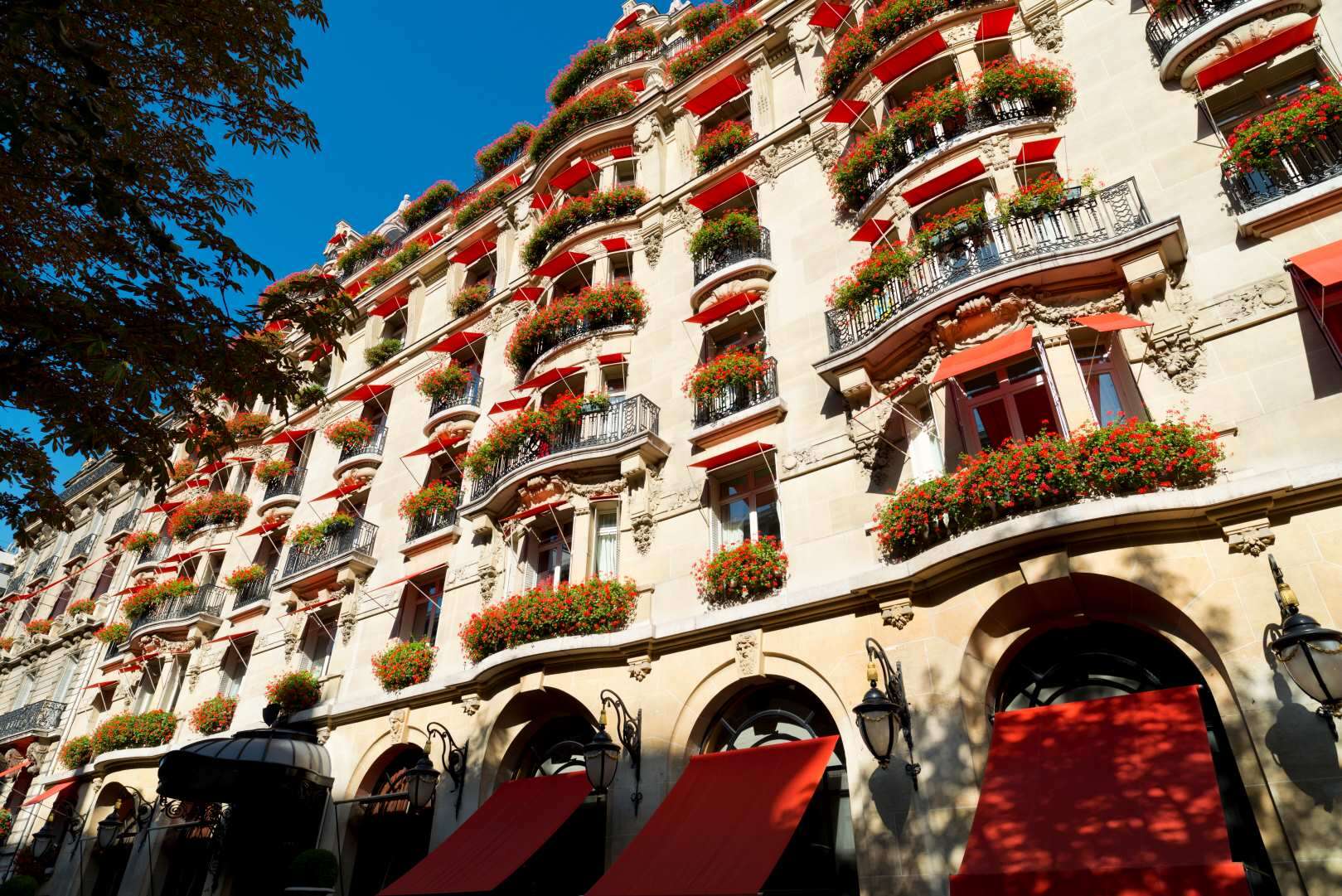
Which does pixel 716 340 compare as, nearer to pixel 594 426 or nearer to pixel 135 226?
pixel 594 426

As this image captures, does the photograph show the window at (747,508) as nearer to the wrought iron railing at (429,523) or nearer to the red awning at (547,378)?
the red awning at (547,378)

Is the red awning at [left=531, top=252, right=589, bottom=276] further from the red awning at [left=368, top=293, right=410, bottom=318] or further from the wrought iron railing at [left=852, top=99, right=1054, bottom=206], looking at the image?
the red awning at [left=368, top=293, right=410, bottom=318]

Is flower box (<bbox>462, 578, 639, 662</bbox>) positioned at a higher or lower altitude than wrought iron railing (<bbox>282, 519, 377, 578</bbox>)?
lower

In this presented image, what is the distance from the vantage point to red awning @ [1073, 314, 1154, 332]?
10016mm

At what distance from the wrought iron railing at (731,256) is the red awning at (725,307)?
824mm

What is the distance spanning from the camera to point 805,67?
1895 cm

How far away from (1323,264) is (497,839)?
13365 millimetres

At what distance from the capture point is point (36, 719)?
28547mm

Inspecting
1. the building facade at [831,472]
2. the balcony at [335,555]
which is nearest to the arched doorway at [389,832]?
the building facade at [831,472]

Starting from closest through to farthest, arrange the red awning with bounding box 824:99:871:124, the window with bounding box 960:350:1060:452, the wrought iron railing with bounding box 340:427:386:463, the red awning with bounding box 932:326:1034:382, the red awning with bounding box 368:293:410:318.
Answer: the red awning with bounding box 932:326:1034:382 → the window with bounding box 960:350:1060:452 → the red awning with bounding box 824:99:871:124 → the wrought iron railing with bounding box 340:427:386:463 → the red awning with bounding box 368:293:410:318

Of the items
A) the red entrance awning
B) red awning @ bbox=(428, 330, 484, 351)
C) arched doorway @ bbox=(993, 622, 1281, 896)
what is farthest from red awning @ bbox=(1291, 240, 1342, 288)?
red awning @ bbox=(428, 330, 484, 351)

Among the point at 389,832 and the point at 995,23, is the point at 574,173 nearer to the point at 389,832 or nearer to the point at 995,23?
the point at 995,23

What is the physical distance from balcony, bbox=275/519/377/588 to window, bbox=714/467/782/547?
10276 millimetres

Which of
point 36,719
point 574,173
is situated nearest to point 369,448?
point 574,173
